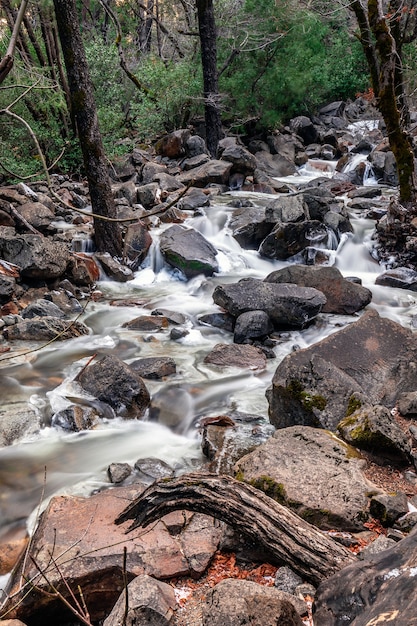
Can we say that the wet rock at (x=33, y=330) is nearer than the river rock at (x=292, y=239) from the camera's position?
Yes

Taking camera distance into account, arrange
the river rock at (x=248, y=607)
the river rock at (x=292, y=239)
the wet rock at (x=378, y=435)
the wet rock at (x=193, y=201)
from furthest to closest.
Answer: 1. the wet rock at (x=193, y=201)
2. the river rock at (x=292, y=239)
3. the wet rock at (x=378, y=435)
4. the river rock at (x=248, y=607)

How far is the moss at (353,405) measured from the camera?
4.43 m

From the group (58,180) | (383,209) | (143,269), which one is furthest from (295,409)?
(58,180)

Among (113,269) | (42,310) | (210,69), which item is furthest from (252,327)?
(210,69)

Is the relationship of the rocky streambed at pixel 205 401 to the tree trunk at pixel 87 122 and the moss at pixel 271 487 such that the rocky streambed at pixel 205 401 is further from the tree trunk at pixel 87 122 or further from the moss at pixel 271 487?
the tree trunk at pixel 87 122

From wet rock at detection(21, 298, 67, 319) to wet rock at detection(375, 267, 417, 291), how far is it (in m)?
5.82

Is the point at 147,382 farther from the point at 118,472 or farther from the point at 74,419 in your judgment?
the point at 118,472

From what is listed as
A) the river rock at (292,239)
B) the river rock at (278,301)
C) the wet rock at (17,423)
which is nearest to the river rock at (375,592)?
the wet rock at (17,423)

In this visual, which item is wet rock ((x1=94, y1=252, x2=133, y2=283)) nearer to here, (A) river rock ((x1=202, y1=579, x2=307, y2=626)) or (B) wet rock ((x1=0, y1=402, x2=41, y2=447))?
(B) wet rock ((x1=0, y1=402, x2=41, y2=447))

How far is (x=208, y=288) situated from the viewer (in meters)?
9.74

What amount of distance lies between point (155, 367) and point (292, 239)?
5.09 metres

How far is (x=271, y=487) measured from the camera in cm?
358

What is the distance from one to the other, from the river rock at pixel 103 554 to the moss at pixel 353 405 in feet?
5.26

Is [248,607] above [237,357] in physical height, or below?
above
